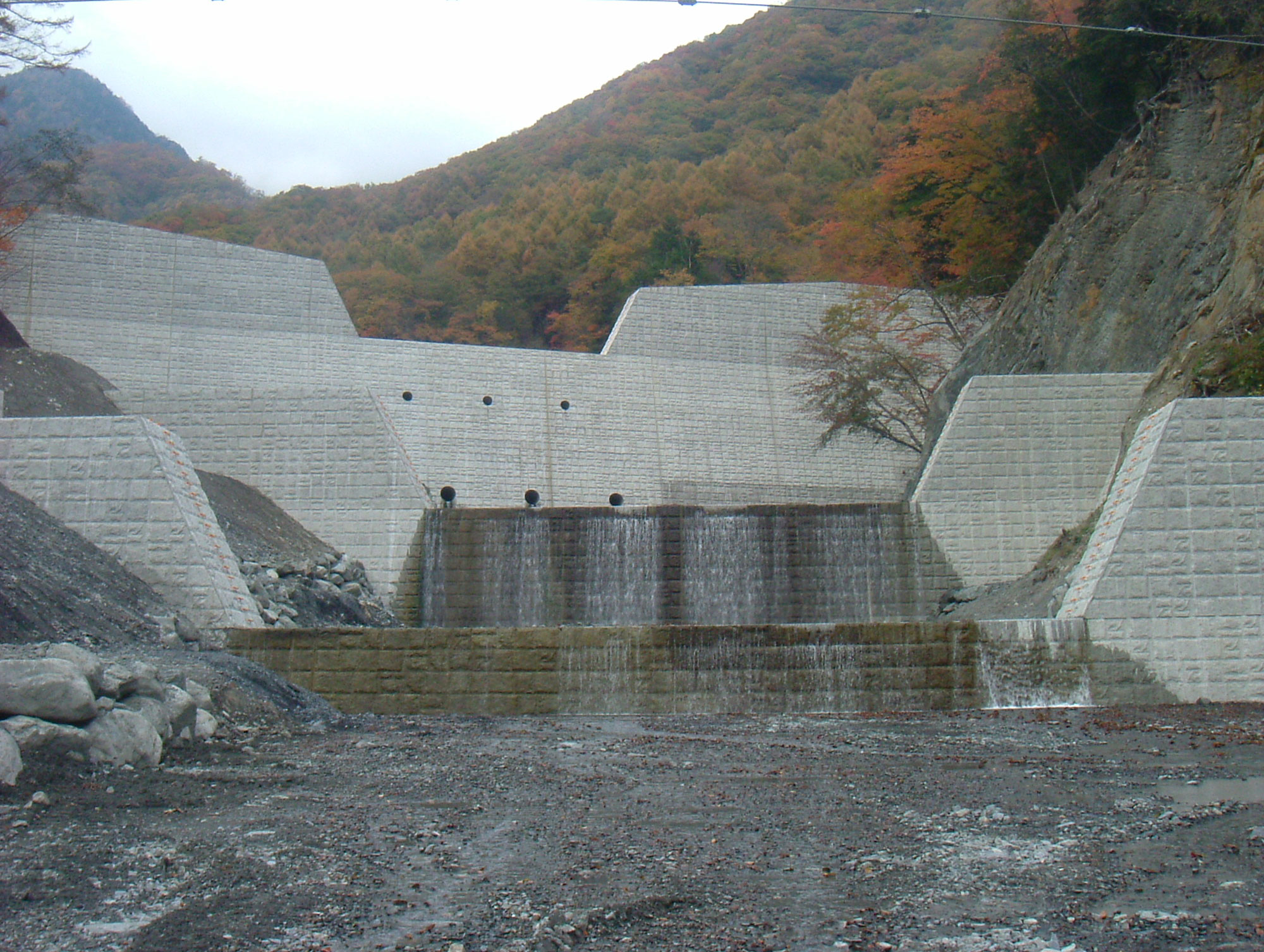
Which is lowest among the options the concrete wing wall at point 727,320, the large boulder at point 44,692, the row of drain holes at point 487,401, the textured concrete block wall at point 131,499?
the large boulder at point 44,692

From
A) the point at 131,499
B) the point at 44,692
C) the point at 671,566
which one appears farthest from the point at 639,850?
the point at 671,566

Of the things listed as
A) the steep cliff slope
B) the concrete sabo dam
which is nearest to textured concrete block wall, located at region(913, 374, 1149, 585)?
the concrete sabo dam

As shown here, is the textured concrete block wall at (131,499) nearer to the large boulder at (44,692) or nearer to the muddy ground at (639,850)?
the muddy ground at (639,850)

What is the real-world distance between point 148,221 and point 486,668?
4058 cm

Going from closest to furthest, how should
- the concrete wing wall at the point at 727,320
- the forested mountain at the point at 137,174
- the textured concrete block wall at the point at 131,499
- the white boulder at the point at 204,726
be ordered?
1. the white boulder at the point at 204,726
2. the textured concrete block wall at the point at 131,499
3. the concrete wing wall at the point at 727,320
4. the forested mountain at the point at 137,174

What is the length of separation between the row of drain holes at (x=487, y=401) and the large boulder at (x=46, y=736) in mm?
16333

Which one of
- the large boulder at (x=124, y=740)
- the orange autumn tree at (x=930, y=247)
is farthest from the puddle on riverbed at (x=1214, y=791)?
the orange autumn tree at (x=930, y=247)

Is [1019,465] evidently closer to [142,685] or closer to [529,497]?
[529,497]

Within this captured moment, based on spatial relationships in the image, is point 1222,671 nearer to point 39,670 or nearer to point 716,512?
point 716,512

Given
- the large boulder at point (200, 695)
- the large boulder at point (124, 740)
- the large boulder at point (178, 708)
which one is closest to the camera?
the large boulder at point (124, 740)

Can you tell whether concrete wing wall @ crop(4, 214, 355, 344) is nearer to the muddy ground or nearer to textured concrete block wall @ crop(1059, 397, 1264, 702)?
textured concrete block wall @ crop(1059, 397, 1264, 702)

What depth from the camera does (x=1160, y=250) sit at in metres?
14.9

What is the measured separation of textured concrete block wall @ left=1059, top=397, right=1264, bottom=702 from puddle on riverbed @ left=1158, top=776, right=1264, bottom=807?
13.6 ft

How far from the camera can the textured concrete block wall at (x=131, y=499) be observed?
10250mm
